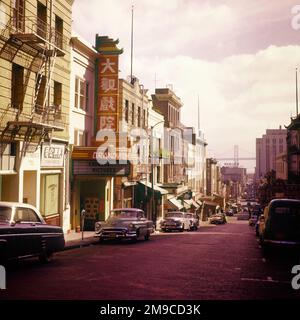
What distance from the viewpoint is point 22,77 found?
70.4ft

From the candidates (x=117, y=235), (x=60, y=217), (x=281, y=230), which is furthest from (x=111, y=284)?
(x=60, y=217)

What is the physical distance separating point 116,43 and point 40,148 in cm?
1197

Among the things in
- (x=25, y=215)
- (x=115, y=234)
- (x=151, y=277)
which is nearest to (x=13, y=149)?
(x=115, y=234)

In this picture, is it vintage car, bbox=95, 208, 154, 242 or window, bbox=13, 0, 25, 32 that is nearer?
window, bbox=13, 0, 25, 32

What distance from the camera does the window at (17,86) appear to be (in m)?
21.1

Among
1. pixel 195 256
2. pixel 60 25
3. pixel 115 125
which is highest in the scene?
pixel 60 25

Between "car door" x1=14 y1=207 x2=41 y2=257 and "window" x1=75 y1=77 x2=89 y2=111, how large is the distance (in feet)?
55.1

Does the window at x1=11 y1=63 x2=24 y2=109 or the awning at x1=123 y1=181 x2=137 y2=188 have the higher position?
the window at x1=11 y1=63 x2=24 y2=109

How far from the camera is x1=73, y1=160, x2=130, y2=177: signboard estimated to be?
93.2 ft

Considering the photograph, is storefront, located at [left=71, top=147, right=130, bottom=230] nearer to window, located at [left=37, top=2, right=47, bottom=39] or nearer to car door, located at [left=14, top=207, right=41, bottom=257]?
window, located at [left=37, top=2, right=47, bottom=39]

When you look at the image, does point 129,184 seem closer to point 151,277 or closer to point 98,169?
point 98,169

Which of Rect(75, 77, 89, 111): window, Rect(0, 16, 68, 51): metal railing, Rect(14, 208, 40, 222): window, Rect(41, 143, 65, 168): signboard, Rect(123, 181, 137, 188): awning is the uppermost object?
Rect(0, 16, 68, 51): metal railing

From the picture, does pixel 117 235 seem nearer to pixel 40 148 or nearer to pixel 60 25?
pixel 40 148

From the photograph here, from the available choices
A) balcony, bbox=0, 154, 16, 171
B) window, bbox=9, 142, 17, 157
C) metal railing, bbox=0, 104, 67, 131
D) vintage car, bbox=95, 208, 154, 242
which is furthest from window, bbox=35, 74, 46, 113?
vintage car, bbox=95, 208, 154, 242
